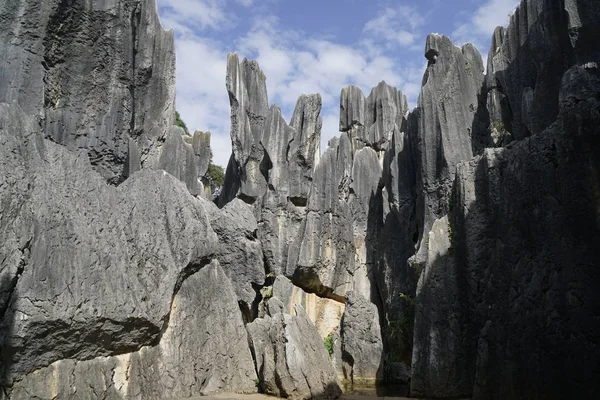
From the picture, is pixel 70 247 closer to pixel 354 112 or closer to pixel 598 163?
pixel 598 163

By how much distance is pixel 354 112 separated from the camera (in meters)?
28.4

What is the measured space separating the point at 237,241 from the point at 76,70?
7.51 m

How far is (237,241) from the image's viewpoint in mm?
15891

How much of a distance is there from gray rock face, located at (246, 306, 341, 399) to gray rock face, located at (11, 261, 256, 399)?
1.76 feet

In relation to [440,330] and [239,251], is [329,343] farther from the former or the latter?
[440,330]

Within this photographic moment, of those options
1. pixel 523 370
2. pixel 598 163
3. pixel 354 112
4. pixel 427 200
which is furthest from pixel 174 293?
pixel 354 112

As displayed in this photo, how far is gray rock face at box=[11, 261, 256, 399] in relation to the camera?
7738 millimetres

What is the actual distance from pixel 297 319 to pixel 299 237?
28.5ft

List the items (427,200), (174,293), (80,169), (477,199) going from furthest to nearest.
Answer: (427,200) < (477,199) < (174,293) < (80,169)

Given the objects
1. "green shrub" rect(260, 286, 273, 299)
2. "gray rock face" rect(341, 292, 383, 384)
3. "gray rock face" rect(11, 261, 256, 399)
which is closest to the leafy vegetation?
"gray rock face" rect(341, 292, 383, 384)

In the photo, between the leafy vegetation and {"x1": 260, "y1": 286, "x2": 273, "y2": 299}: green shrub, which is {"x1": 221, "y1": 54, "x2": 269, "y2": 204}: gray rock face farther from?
the leafy vegetation

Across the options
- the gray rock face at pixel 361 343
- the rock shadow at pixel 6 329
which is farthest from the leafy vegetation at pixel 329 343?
the rock shadow at pixel 6 329

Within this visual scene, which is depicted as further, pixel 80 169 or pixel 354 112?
pixel 354 112

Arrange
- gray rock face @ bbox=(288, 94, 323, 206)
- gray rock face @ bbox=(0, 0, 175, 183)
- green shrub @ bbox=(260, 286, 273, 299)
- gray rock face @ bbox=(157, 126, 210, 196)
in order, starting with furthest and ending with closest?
gray rock face @ bbox=(288, 94, 323, 206) < gray rock face @ bbox=(157, 126, 210, 196) < green shrub @ bbox=(260, 286, 273, 299) < gray rock face @ bbox=(0, 0, 175, 183)
